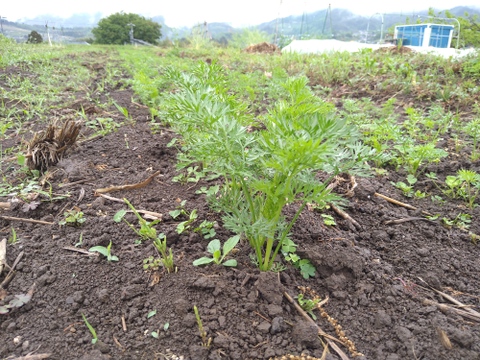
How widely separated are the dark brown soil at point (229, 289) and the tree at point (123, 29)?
26288 mm

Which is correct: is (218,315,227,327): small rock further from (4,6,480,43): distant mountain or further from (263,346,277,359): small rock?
(4,6,480,43): distant mountain

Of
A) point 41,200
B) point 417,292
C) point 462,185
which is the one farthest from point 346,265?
point 41,200

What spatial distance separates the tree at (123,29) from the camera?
26.7 m

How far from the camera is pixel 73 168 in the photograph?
2.69m

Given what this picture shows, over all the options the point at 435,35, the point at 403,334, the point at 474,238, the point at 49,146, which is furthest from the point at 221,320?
the point at 435,35

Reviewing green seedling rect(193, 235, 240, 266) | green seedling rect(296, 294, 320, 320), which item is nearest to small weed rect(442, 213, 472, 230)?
green seedling rect(296, 294, 320, 320)

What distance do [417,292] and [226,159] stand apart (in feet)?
3.89

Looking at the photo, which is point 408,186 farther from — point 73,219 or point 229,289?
point 73,219

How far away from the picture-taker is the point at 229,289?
5.28 feet

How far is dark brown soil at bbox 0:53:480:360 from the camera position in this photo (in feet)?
4.69

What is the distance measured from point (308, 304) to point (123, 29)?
30585mm

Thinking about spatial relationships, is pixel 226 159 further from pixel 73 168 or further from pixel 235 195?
pixel 73 168

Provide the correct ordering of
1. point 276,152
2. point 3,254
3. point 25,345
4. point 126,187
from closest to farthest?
point 276,152 < point 25,345 < point 3,254 < point 126,187

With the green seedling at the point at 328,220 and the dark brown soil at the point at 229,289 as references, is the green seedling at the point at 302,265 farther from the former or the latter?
the green seedling at the point at 328,220
